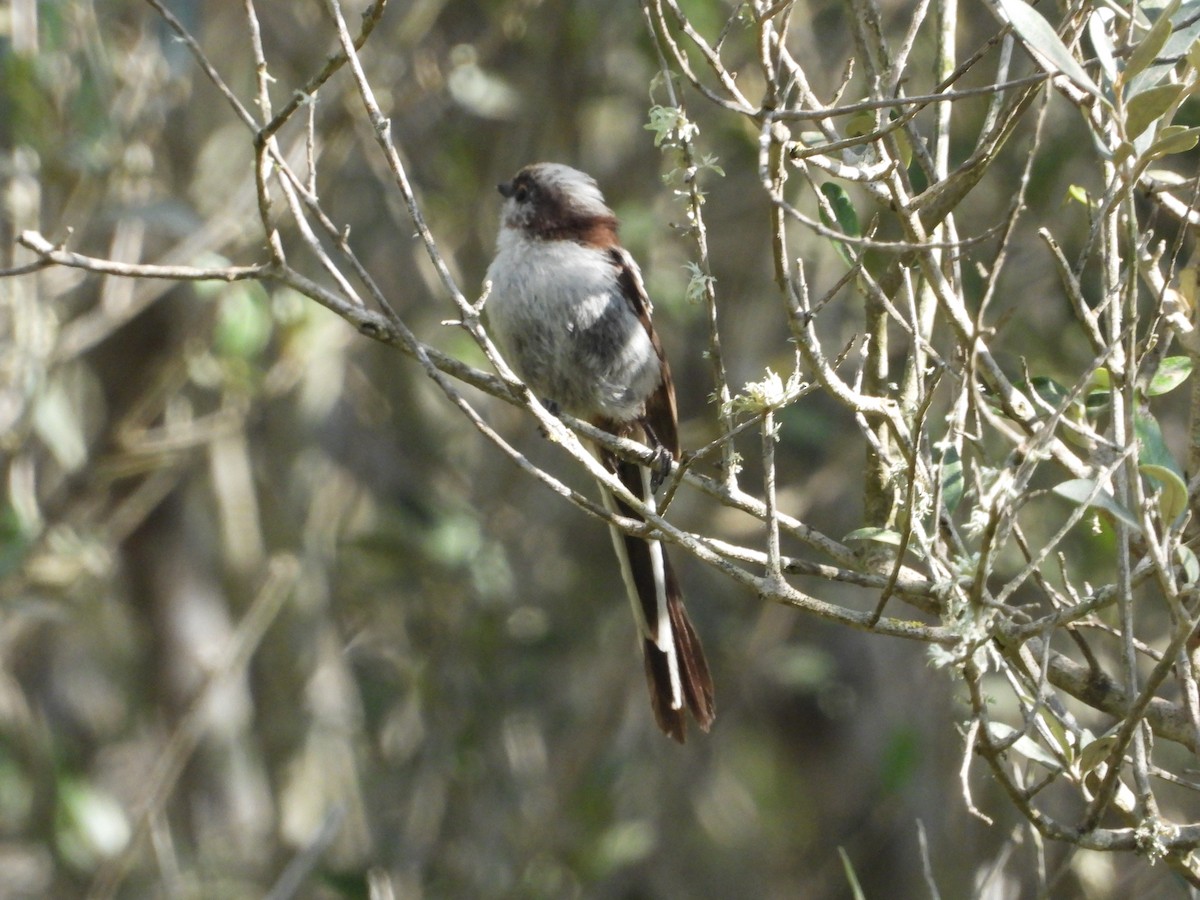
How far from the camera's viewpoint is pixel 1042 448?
2.10 metres

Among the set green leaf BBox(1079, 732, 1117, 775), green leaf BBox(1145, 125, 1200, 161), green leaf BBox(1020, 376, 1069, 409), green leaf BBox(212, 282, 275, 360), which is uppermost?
green leaf BBox(1145, 125, 1200, 161)

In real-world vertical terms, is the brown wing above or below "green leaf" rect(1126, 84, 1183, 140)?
below

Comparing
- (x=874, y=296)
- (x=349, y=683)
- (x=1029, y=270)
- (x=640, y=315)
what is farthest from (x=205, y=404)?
(x=874, y=296)

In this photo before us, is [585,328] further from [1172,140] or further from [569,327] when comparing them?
[1172,140]

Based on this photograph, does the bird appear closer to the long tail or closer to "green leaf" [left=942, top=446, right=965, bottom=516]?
the long tail

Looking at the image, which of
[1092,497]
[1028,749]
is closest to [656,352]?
[1028,749]

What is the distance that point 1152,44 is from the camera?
2.19m

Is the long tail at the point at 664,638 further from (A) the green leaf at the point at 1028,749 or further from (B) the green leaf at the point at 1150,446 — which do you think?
(B) the green leaf at the point at 1150,446

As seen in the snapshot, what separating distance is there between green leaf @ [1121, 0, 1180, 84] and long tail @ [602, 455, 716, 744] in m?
1.97

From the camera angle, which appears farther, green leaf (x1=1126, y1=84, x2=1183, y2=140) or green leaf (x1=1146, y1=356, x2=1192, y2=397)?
green leaf (x1=1146, y1=356, x2=1192, y2=397)

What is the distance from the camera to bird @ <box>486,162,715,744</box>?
4.68m

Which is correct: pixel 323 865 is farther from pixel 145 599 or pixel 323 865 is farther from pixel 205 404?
pixel 205 404

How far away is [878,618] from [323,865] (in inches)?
176

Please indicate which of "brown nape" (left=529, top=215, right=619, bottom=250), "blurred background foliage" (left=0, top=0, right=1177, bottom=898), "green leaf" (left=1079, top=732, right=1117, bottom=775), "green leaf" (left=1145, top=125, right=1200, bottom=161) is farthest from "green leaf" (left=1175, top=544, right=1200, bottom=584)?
"blurred background foliage" (left=0, top=0, right=1177, bottom=898)
